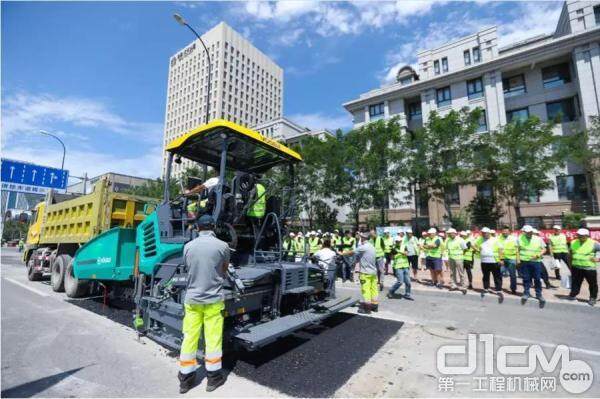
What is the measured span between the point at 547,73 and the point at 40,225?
3703 cm

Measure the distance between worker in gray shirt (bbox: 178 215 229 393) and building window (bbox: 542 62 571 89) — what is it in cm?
3452

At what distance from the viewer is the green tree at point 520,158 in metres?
19.6

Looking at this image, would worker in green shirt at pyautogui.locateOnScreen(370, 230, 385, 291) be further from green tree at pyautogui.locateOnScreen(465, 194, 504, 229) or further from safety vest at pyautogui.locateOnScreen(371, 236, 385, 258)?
green tree at pyautogui.locateOnScreen(465, 194, 504, 229)

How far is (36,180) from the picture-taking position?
13398mm

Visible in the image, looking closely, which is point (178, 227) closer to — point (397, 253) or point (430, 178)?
point (397, 253)

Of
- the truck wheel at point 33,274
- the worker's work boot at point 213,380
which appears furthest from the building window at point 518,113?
the truck wheel at point 33,274

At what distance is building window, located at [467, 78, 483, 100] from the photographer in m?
29.4

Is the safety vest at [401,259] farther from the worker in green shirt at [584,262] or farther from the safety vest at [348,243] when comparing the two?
the safety vest at [348,243]

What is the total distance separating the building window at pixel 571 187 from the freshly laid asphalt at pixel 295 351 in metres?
24.2

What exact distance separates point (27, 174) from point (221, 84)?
5891 centimetres

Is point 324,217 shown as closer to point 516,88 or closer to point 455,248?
point 455,248

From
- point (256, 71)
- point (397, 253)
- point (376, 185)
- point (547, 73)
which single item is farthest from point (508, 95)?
point (256, 71)

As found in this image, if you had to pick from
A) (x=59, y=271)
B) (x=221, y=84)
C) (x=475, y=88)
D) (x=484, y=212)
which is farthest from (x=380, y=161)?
(x=221, y=84)

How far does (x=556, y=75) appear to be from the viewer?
88.8 feet
